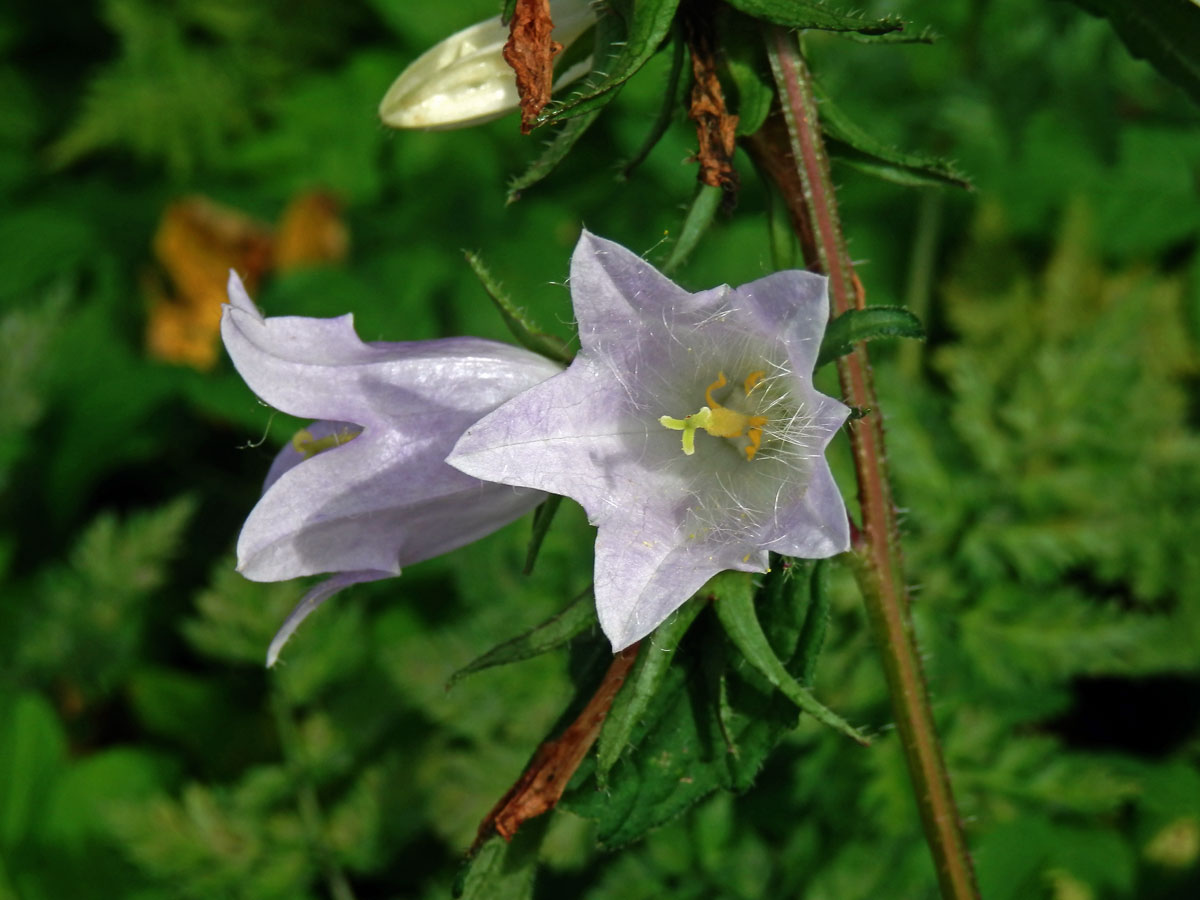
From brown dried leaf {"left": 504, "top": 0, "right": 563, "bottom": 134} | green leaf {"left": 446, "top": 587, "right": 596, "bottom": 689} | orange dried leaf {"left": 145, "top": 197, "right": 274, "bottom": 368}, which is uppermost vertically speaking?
brown dried leaf {"left": 504, "top": 0, "right": 563, "bottom": 134}

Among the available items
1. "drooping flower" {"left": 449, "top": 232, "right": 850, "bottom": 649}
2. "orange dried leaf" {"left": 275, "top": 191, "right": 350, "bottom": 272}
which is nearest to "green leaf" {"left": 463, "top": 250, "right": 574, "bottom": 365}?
"drooping flower" {"left": 449, "top": 232, "right": 850, "bottom": 649}

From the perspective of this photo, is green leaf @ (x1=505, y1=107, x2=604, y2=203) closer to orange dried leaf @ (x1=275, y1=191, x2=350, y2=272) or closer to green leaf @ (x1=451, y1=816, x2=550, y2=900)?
green leaf @ (x1=451, y1=816, x2=550, y2=900)

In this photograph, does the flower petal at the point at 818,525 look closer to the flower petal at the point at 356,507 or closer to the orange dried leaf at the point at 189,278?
the flower petal at the point at 356,507

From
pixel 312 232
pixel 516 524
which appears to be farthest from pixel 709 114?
pixel 312 232

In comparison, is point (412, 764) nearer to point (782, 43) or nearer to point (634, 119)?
point (634, 119)

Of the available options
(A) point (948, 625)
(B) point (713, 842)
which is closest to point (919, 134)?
(A) point (948, 625)

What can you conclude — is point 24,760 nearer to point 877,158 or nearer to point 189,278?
point 189,278

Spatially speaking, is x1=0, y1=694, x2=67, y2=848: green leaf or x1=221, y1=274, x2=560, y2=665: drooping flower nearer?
x1=221, y1=274, x2=560, y2=665: drooping flower
